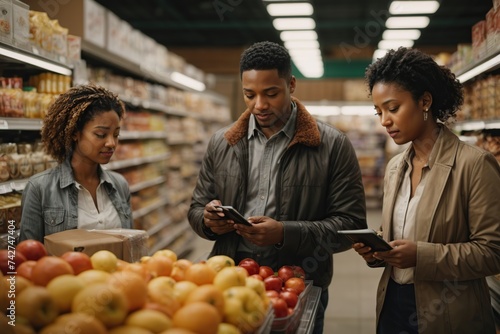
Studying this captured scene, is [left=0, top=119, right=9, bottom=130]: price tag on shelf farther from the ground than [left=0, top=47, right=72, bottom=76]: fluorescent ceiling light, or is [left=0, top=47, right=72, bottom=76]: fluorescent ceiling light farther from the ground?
[left=0, top=47, right=72, bottom=76]: fluorescent ceiling light

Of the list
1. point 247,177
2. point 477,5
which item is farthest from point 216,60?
point 247,177

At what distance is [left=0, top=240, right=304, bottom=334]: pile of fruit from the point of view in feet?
4.26

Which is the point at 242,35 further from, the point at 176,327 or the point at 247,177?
the point at 176,327

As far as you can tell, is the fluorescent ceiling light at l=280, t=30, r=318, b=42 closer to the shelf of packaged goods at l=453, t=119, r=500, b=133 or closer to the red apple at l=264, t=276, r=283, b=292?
the shelf of packaged goods at l=453, t=119, r=500, b=133

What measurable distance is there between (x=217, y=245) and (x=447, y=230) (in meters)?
1.08

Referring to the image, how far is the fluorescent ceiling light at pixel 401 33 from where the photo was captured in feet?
30.1

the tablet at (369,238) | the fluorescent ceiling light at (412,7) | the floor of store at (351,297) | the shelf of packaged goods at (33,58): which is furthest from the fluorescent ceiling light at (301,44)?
the tablet at (369,238)

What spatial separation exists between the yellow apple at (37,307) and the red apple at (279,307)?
71 centimetres

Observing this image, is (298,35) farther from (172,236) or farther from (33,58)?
(33,58)

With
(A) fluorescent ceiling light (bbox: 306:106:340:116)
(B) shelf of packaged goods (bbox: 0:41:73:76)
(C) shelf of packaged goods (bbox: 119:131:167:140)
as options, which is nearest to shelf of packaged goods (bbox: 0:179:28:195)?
(B) shelf of packaged goods (bbox: 0:41:73:76)

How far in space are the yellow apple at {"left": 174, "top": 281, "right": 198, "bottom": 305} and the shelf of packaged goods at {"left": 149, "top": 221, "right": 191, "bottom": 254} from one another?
15.8ft

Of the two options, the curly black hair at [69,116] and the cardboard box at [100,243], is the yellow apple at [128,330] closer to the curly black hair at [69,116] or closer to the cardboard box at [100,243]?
the cardboard box at [100,243]

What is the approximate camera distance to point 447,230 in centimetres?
209

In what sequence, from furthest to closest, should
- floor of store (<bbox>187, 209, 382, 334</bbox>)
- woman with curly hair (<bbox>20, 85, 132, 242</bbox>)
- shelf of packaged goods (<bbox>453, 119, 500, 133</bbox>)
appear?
floor of store (<bbox>187, 209, 382, 334</bbox>), shelf of packaged goods (<bbox>453, 119, 500, 133</bbox>), woman with curly hair (<bbox>20, 85, 132, 242</bbox>)
